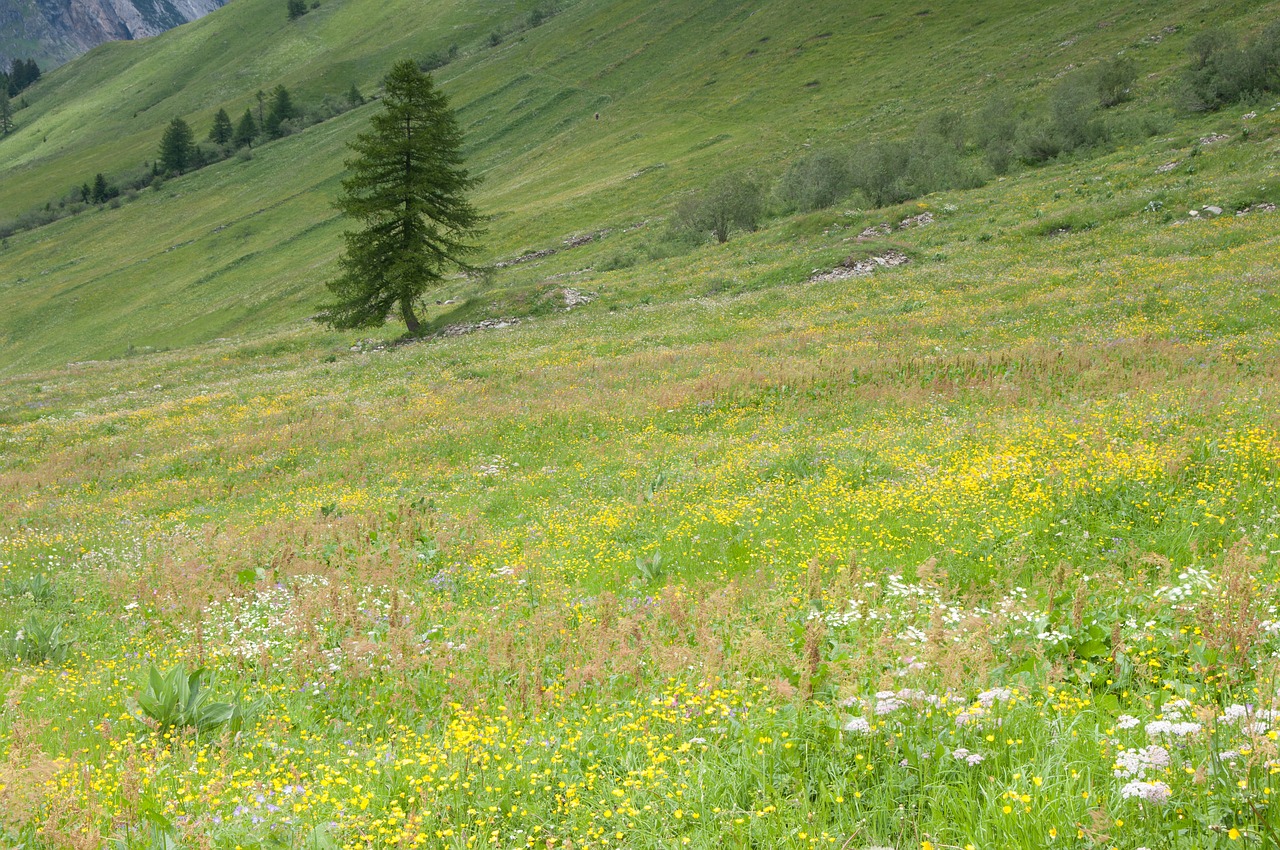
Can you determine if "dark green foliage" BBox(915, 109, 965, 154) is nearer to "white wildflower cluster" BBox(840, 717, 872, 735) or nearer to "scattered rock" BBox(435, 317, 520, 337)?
"scattered rock" BBox(435, 317, 520, 337)

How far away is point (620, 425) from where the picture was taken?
58.1 ft

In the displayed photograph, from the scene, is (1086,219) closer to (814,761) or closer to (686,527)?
(686,527)

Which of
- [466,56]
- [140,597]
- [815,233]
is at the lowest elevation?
[815,233]

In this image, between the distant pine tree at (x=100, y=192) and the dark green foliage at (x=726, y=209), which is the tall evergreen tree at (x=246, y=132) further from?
the dark green foliage at (x=726, y=209)

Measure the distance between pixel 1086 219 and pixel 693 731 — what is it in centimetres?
3652

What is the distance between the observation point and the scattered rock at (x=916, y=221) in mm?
40844

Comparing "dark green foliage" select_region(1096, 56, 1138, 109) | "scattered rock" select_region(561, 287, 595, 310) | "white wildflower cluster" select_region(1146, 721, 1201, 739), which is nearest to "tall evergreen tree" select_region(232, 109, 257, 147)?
"scattered rock" select_region(561, 287, 595, 310)

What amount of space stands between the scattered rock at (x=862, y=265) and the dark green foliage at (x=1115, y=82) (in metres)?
39.9

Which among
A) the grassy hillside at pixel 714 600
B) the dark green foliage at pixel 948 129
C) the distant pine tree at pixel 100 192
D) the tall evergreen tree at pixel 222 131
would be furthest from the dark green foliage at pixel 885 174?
the distant pine tree at pixel 100 192

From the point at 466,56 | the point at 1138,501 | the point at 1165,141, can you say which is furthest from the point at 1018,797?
the point at 466,56

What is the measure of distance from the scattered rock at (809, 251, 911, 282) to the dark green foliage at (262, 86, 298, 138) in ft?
526

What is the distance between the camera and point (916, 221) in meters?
41.4

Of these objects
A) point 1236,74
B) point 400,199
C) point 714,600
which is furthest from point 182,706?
point 1236,74

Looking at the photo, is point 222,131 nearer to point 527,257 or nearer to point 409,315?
point 527,257
